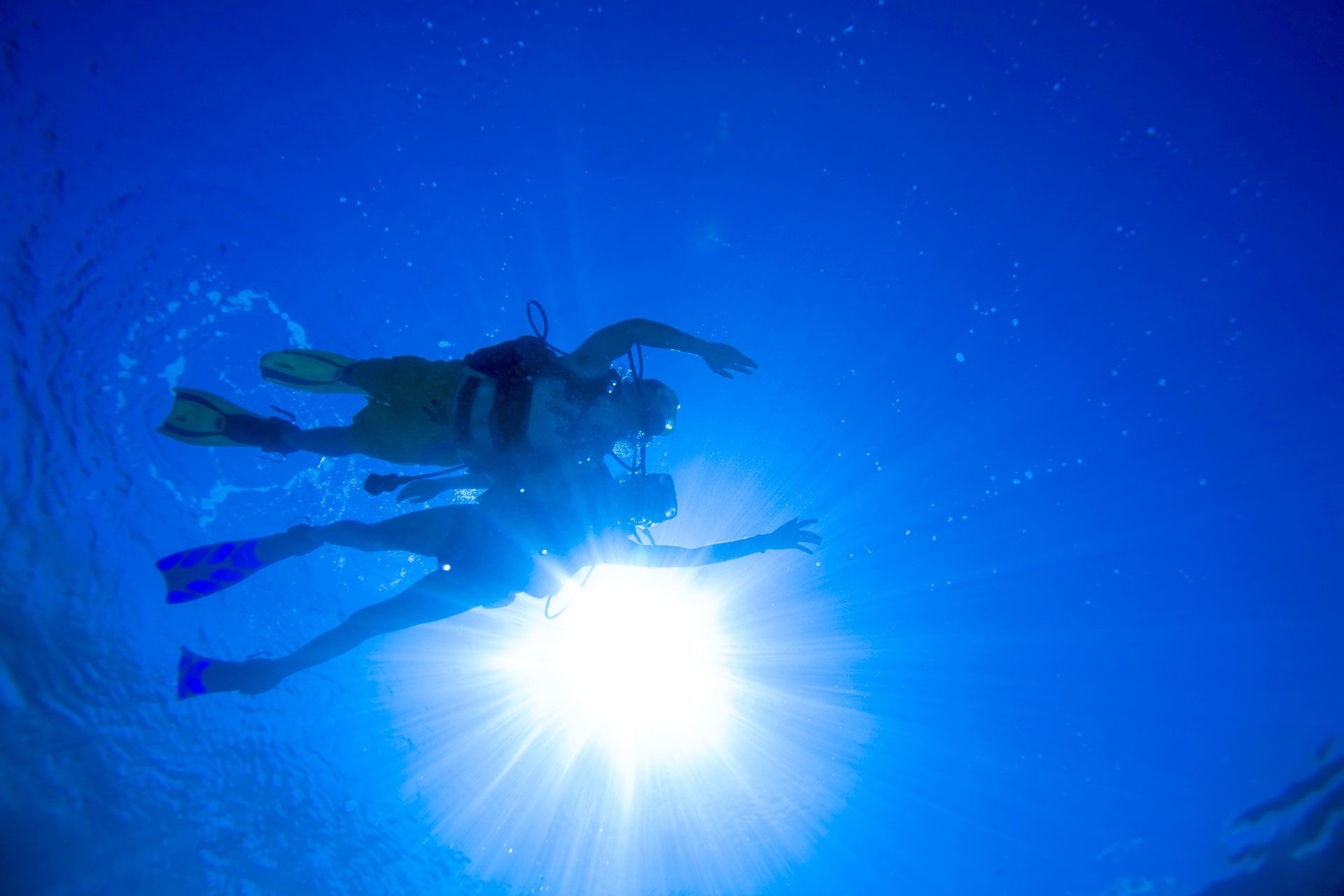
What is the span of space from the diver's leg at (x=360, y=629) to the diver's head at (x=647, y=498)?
1.35 m

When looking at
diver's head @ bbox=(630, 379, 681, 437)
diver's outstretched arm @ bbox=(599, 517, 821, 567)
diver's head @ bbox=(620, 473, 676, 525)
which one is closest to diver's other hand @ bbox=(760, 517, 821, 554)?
diver's outstretched arm @ bbox=(599, 517, 821, 567)

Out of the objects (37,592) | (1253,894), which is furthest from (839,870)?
(37,592)

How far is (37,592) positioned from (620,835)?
18352 mm

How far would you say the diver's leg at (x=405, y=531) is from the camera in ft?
14.4

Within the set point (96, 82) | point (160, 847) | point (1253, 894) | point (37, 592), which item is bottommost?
point (1253, 894)

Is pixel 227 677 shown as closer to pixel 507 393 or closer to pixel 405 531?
pixel 405 531

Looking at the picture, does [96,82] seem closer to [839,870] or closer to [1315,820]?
[839,870]

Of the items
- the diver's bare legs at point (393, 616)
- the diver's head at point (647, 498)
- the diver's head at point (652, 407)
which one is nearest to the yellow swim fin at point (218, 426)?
the diver's bare legs at point (393, 616)

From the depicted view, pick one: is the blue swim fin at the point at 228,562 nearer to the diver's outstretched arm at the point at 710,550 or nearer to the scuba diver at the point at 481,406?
the scuba diver at the point at 481,406

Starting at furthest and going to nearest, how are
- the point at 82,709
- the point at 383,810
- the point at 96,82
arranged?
the point at 383,810 < the point at 82,709 < the point at 96,82

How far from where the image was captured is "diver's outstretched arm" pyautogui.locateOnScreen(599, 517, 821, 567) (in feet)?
15.3

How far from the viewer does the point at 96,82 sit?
6543 mm

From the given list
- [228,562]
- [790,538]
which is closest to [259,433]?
[228,562]

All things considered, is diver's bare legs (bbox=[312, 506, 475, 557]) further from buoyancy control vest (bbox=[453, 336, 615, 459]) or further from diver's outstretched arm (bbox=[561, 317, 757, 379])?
diver's outstretched arm (bbox=[561, 317, 757, 379])
